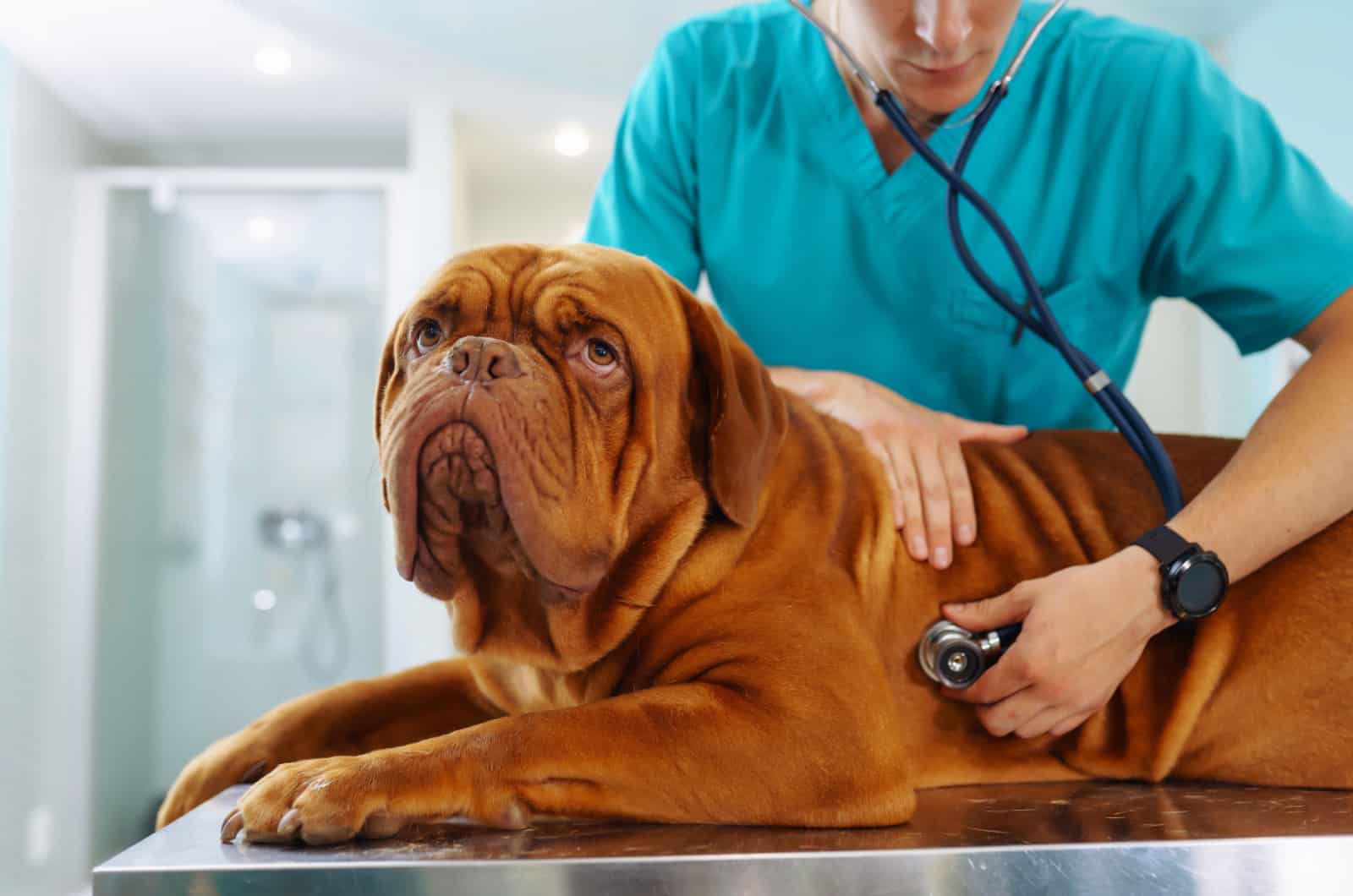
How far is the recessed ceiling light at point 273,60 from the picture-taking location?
147 inches

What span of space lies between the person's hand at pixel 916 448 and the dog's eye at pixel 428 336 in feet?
1.45

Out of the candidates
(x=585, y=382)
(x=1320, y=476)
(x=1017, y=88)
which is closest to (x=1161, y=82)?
(x=1017, y=88)

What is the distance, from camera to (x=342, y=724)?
101cm

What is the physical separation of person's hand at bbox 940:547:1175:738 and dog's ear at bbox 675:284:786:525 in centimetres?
24

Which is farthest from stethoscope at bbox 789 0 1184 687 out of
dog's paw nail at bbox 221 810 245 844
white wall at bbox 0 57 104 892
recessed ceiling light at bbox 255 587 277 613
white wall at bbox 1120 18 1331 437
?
recessed ceiling light at bbox 255 587 277 613

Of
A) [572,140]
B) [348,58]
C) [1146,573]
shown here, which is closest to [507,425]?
[1146,573]

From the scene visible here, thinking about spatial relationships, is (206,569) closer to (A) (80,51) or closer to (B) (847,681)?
(A) (80,51)

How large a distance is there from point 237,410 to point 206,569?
0.61 m

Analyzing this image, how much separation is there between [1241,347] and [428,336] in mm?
934

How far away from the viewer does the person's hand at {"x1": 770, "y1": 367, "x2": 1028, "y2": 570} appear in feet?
3.35

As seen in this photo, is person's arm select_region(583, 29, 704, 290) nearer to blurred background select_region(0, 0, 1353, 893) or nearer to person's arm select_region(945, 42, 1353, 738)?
person's arm select_region(945, 42, 1353, 738)

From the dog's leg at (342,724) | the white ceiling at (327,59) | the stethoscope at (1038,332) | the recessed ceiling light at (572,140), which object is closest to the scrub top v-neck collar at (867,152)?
the stethoscope at (1038,332)

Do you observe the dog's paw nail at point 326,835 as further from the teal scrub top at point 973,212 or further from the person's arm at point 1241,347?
the teal scrub top at point 973,212

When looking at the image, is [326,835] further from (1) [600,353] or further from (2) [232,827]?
(1) [600,353]
